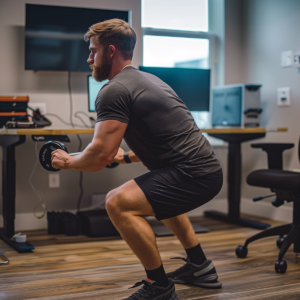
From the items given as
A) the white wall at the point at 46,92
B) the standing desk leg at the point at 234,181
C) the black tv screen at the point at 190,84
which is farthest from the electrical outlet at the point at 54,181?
the standing desk leg at the point at 234,181

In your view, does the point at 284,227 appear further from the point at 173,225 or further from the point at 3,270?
the point at 3,270

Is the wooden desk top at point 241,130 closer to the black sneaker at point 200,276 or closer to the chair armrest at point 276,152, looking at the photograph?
the chair armrest at point 276,152

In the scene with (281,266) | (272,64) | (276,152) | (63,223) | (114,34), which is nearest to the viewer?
(114,34)

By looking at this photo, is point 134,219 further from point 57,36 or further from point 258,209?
point 258,209

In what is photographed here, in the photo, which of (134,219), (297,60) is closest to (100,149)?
(134,219)

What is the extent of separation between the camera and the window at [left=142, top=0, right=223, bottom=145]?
3932mm

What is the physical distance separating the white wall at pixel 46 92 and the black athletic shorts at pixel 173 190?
1894 mm

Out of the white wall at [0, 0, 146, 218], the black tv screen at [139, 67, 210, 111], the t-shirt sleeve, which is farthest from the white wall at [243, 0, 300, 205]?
the t-shirt sleeve

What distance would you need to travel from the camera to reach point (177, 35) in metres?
4.03

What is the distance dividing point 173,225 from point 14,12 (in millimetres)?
2260

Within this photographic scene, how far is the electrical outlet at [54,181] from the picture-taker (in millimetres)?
3555

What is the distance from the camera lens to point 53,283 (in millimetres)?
2150

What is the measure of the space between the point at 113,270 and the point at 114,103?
42.2 inches

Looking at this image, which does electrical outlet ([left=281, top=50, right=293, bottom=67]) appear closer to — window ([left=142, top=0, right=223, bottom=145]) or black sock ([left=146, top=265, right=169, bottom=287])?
window ([left=142, top=0, right=223, bottom=145])
